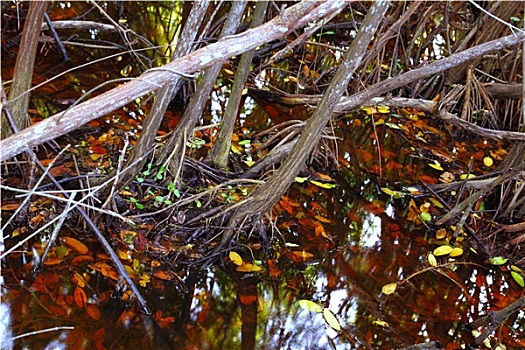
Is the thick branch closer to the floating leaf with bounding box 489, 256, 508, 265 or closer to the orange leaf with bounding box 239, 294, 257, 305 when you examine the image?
the orange leaf with bounding box 239, 294, 257, 305

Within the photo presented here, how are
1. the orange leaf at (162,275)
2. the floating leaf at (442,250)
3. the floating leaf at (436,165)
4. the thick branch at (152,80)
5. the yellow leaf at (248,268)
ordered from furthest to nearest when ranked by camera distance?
the floating leaf at (436,165) → the floating leaf at (442,250) → the yellow leaf at (248,268) → the orange leaf at (162,275) → the thick branch at (152,80)

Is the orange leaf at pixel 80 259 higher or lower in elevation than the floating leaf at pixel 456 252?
lower

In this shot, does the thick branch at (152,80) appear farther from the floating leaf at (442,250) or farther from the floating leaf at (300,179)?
the floating leaf at (442,250)

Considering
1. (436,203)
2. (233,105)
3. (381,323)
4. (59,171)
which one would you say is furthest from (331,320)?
(59,171)

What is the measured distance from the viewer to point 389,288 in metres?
3.25

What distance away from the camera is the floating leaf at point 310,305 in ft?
9.89

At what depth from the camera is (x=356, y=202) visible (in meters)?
Result: 3.93

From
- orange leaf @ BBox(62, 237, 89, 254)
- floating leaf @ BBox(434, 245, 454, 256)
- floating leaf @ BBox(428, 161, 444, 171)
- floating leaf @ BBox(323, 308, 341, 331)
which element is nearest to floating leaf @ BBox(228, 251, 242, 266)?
floating leaf @ BBox(323, 308, 341, 331)

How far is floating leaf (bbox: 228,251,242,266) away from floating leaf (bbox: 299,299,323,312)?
1.30 feet

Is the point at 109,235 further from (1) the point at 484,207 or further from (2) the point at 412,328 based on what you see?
(1) the point at 484,207

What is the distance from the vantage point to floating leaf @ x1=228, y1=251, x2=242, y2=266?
316 centimetres

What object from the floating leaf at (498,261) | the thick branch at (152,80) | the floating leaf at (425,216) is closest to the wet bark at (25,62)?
the thick branch at (152,80)

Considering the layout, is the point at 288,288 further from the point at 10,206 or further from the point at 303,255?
the point at 10,206

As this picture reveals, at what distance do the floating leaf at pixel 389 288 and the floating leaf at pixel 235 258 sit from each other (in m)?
0.82
